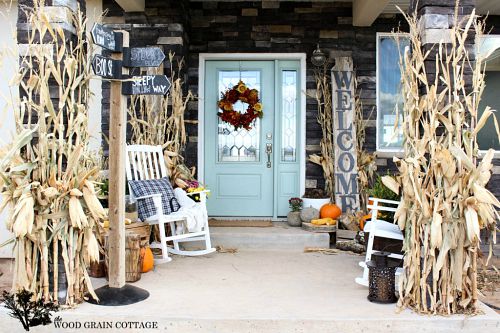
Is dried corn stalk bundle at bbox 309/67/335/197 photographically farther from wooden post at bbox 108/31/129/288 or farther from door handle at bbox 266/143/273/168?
wooden post at bbox 108/31/129/288

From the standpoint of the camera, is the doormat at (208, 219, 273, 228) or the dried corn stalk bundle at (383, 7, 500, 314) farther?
the doormat at (208, 219, 273, 228)

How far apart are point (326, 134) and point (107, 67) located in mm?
3340

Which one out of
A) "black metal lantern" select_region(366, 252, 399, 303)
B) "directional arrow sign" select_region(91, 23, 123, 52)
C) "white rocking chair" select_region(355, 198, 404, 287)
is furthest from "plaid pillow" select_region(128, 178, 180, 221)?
"black metal lantern" select_region(366, 252, 399, 303)

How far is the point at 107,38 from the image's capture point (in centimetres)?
322

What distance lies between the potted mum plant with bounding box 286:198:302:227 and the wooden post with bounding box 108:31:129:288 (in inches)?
106

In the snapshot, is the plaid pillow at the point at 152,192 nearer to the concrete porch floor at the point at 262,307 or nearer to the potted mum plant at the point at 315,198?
the concrete porch floor at the point at 262,307

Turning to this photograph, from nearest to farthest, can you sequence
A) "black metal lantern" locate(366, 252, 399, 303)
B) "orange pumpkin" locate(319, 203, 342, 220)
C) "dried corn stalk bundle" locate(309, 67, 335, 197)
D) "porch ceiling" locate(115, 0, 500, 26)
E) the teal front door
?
"black metal lantern" locate(366, 252, 399, 303), "porch ceiling" locate(115, 0, 500, 26), "orange pumpkin" locate(319, 203, 342, 220), "dried corn stalk bundle" locate(309, 67, 335, 197), the teal front door

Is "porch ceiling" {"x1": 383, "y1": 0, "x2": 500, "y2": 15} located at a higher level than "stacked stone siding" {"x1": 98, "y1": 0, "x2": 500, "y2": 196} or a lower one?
higher

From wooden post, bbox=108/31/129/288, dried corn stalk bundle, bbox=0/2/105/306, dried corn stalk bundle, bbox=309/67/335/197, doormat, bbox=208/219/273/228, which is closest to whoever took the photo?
dried corn stalk bundle, bbox=0/2/105/306

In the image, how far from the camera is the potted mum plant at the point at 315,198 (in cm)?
574

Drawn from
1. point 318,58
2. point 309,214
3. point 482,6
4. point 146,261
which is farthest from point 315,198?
point 482,6

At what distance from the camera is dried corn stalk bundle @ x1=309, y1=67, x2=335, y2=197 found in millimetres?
5918

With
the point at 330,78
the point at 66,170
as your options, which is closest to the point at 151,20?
the point at 330,78

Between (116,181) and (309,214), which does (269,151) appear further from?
A: (116,181)
